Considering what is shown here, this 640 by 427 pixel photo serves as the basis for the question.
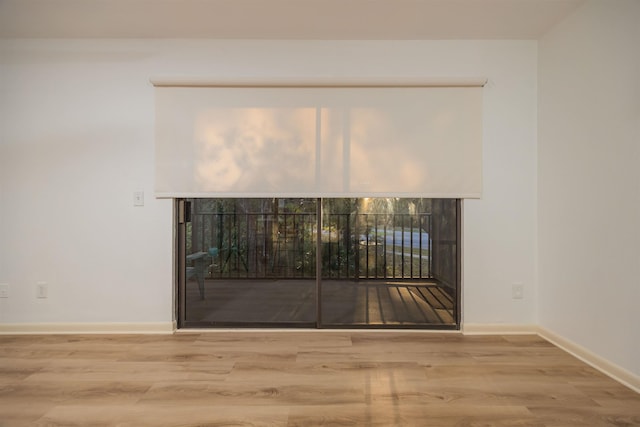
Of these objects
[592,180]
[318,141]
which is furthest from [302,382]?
[592,180]

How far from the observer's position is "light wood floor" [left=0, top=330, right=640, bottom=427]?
1741 millimetres

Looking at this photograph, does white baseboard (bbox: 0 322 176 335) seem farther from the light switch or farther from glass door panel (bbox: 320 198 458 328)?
glass door panel (bbox: 320 198 458 328)

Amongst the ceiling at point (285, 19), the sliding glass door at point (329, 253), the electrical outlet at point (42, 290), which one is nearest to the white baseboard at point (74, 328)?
the electrical outlet at point (42, 290)

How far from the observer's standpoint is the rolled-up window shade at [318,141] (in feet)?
9.19

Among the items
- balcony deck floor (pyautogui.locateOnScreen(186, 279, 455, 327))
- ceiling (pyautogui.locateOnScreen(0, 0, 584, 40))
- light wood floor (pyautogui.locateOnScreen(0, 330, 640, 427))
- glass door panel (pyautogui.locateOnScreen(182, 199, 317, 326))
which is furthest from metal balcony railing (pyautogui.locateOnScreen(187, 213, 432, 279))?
→ ceiling (pyautogui.locateOnScreen(0, 0, 584, 40))

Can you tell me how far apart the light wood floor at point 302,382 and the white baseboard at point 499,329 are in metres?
0.08

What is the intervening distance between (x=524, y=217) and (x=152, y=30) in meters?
3.28

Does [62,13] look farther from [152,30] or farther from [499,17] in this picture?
[499,17]

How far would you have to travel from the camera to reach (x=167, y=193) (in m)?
2.84

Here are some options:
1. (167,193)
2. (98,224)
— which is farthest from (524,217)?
(98,224)

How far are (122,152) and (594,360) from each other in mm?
3724

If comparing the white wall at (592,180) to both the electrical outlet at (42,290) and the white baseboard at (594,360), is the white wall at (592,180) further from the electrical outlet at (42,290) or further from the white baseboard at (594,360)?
the electrical outlet at (42,290)

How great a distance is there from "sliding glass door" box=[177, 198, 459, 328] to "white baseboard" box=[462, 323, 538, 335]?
922 mm

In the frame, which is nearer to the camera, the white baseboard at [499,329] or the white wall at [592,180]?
the white wall at [592,180]
